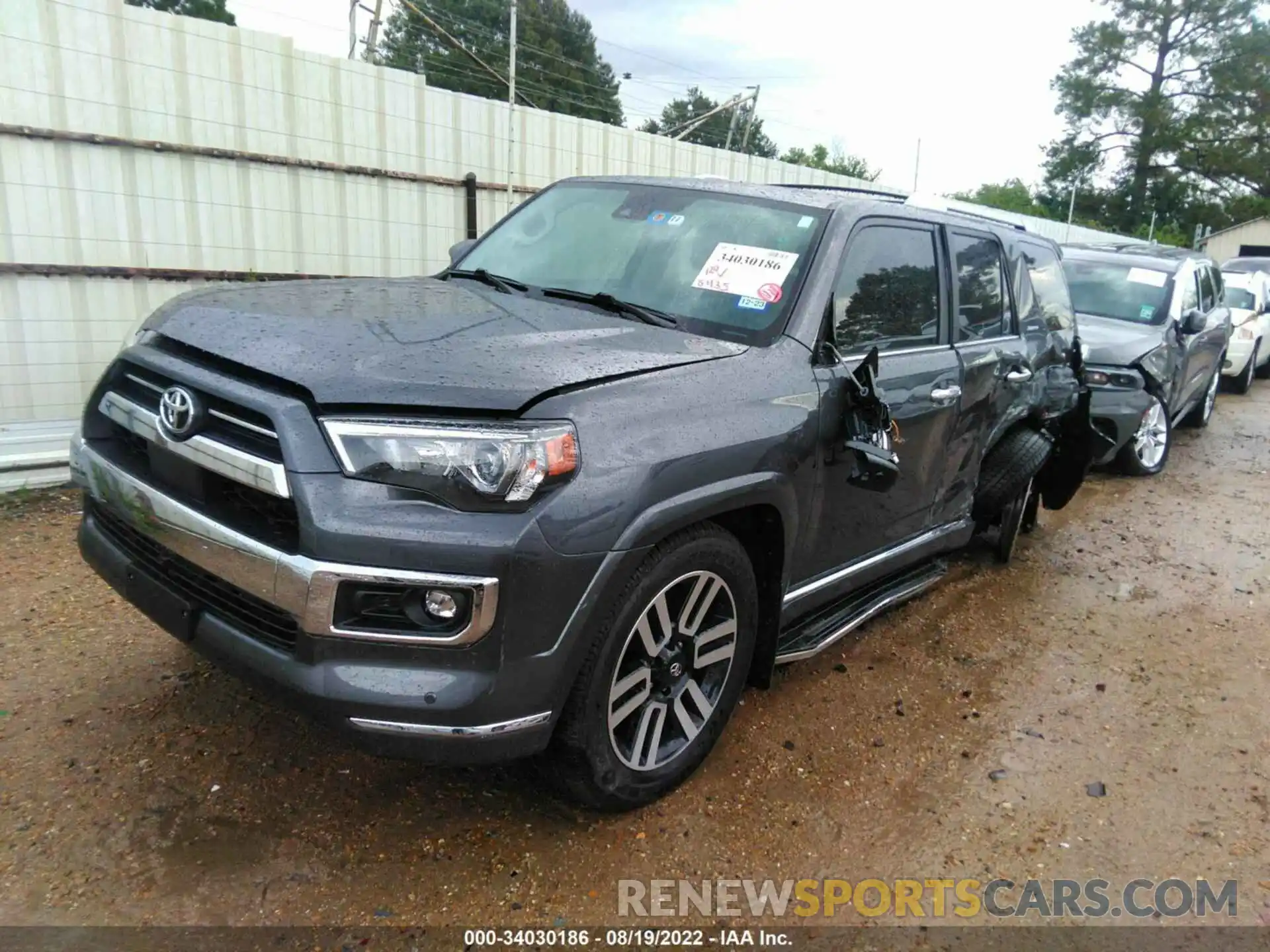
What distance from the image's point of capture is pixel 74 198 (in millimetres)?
5695

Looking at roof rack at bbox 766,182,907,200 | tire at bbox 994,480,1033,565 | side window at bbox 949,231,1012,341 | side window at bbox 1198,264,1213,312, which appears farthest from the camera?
side window at bbox 1198,264,1213,312

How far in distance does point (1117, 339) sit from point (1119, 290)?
3.62ft

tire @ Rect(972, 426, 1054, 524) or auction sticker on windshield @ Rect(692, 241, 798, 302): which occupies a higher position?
auction sticker on windshield @ Rect(692, 241, 798, 302)

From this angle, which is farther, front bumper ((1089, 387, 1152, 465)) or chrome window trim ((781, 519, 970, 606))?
front bumper ((1089, 387, 1152, 465))

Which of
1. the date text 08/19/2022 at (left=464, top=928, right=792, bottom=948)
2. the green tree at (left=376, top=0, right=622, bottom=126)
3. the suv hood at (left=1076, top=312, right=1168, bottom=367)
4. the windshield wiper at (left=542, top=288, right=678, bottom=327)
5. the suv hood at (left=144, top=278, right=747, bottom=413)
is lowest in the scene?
the date text 08/19/2022 at (left=464, top=928, right=792, bottom=948)

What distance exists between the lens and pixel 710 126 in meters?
53.3

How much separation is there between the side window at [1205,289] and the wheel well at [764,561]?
805 cm

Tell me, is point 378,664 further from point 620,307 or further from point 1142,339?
point 1142,339

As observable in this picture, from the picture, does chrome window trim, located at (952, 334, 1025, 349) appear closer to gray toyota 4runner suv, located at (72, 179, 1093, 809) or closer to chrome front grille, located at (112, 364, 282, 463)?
gray toyota 4runner suv, located at (72, 179, 1093, 809)

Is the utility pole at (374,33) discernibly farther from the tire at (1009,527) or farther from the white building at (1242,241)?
the white building at (1242,241)

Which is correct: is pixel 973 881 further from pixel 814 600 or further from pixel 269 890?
pixel 269 890

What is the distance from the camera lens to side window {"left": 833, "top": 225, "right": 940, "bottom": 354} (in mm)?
3355

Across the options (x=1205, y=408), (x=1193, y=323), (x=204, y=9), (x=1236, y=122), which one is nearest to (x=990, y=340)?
(x=1193, y=323)

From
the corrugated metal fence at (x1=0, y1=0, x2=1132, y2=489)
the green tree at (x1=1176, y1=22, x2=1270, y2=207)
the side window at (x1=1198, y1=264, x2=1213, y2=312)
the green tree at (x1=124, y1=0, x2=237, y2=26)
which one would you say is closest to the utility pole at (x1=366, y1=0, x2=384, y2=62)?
the corrugated metal fence at (x1=0, y1=0, x2=1132, y2=489)
